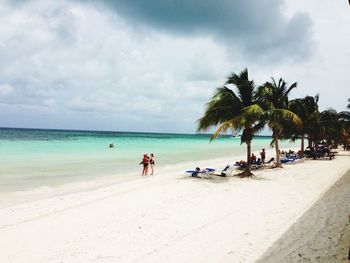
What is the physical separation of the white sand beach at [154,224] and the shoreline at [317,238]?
0.22 m

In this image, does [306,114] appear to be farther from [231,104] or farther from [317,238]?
[317,238]

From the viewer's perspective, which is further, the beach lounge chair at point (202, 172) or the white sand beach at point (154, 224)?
the beach lounge chair at point (202, 172)

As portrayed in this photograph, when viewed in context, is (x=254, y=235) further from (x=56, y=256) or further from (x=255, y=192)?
(x=255, y=192)

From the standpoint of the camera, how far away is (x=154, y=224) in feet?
24.3

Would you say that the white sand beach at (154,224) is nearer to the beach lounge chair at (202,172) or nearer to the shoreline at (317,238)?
the shoreline at (317,238)

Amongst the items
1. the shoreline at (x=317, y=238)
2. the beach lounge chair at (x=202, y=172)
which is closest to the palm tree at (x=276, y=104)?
the beach lounge chair at (x=202, y=172)

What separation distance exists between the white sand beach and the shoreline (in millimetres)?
219

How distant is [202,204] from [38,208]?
15.2ft

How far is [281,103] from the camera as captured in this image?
18.7 m

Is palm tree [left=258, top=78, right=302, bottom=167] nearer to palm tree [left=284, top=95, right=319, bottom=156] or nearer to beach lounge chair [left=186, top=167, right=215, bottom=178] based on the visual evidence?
beach lounge chair [left=186, top=167, right=215, bottom=178]

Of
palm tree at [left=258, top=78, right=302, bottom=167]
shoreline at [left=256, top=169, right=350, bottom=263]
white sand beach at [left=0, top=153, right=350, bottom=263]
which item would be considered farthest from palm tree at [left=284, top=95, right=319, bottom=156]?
shoreline at [left=256, top=169, right=350, bottom=263]

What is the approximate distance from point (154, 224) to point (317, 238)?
11.2ft

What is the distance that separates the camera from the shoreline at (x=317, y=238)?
5352mm

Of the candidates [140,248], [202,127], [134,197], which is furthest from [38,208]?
[202,127]
